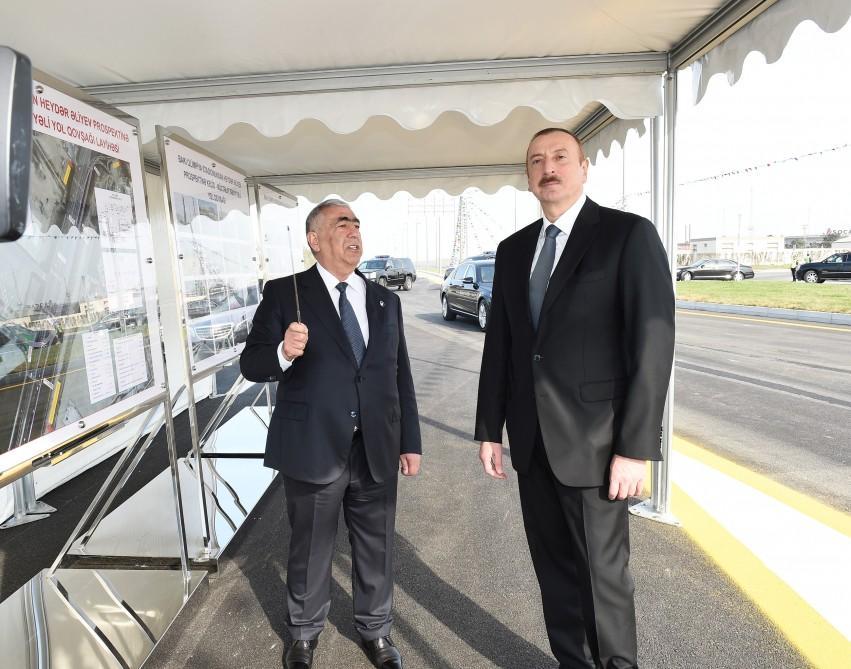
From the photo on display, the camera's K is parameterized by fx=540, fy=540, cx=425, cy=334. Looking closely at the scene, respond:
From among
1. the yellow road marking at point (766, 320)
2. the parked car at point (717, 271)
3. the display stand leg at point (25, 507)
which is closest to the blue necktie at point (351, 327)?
the display stand leg at point (25, 507)

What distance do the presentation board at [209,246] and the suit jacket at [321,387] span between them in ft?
2.95

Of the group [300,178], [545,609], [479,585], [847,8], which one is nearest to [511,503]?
[479,585]

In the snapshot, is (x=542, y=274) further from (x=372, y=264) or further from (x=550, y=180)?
(x=372, y=264)

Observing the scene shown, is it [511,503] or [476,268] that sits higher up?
[476,268]

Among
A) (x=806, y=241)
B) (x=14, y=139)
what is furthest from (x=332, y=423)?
(x=806, y=241)

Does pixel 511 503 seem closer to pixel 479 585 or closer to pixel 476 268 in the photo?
pixel 479 585

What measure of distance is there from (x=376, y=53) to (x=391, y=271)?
Result: 26806mm

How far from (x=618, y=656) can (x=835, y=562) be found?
1.82m

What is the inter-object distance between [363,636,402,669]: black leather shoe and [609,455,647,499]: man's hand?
1166 millimetres

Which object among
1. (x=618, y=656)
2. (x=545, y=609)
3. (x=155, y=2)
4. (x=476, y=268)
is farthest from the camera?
(x=476, y=268)

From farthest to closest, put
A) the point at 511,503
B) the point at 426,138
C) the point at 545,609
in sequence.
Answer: the point at 426,138
the point at 511,503
the point at 545,609

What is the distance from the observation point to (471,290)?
13867mm

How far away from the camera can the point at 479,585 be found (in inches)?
109

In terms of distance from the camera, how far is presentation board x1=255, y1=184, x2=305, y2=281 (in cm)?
438
